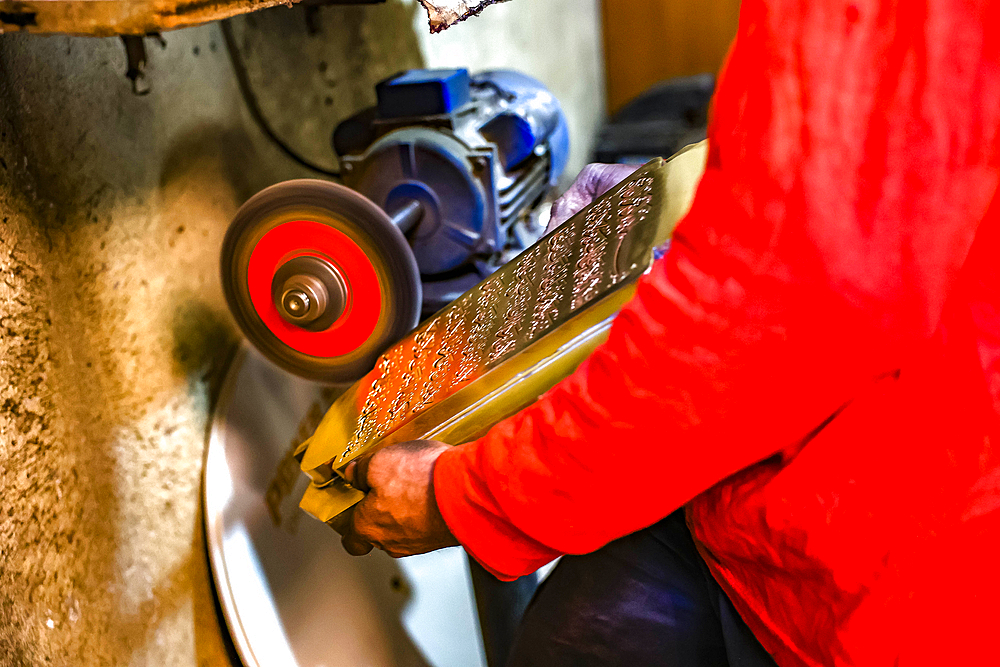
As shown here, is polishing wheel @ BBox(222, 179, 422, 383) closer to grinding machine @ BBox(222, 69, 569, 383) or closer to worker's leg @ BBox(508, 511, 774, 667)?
grinding machine @ BBox(222, 69, 569, 383)

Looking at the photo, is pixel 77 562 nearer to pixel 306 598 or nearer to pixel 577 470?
pixel 306 598

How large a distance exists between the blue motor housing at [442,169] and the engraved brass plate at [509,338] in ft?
0.62

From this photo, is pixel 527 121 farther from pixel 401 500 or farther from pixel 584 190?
pixel 401 500

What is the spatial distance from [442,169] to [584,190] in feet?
0.71

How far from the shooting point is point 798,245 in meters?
0.44

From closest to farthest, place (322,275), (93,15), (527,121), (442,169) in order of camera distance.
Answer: (93,15)
(322,275)
(442,169)
(527,121)

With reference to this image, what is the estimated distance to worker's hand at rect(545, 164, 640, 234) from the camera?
878 mm

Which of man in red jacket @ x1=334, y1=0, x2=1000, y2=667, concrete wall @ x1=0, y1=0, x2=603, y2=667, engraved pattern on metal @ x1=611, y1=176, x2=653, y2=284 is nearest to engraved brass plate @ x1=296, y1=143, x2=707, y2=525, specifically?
engraved pattern on metal @ x1=611, y1=176, x2=653, y2=284

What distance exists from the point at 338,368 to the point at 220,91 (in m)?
0.51

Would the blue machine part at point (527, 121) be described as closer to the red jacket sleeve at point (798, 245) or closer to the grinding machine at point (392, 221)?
the grinding machine at point (392, 221)

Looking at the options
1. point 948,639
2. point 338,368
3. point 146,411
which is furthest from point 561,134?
point 948,639

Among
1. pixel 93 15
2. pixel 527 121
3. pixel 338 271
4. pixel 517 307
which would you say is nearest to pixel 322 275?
pixel 338 271

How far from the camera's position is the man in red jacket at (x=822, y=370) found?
1.37 ft

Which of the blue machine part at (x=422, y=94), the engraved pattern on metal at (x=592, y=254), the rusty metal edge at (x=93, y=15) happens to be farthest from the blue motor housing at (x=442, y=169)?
the rusty metal edge at (x=93, y=15)
